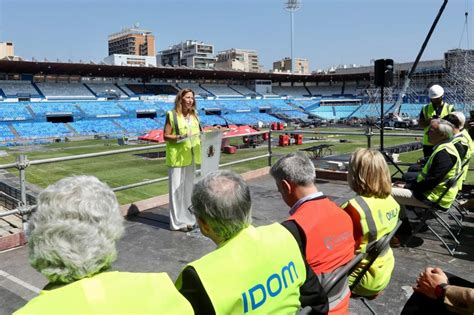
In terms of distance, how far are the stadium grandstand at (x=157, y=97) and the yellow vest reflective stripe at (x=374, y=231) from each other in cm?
3564

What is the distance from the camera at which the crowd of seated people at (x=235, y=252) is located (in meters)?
1.32

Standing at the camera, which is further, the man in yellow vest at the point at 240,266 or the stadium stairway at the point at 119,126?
the stadium stairway at the point at 119,126

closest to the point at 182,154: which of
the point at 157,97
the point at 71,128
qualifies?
the point at 71,128

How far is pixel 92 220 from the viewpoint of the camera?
138 centimetres

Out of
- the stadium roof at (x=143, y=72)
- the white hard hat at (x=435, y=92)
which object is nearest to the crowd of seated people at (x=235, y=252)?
the white hard hat at (x=435, y=92)

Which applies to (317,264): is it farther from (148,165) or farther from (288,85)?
(288,85)

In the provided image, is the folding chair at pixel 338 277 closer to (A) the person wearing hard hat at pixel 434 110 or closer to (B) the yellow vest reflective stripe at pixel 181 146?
(B) the yellow vest reflective stripe at pixel 181 146

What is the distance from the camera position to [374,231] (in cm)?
260

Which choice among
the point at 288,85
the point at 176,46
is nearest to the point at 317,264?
the point at 288,85

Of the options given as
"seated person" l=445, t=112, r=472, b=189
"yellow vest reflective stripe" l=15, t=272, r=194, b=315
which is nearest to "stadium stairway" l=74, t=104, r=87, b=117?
"seated person" l=445, t=112, r=472, b=189

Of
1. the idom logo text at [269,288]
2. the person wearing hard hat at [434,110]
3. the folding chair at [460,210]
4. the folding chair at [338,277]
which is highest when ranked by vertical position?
the person wearing hard hat at [434,110]

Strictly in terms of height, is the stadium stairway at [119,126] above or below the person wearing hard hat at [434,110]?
below

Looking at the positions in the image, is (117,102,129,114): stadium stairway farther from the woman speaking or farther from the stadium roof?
the woman speaking

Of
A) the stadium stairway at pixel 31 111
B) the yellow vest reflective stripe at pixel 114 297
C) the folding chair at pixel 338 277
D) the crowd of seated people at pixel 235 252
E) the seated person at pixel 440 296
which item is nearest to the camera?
the yellow vest reflective stripe at pixel 114 297
